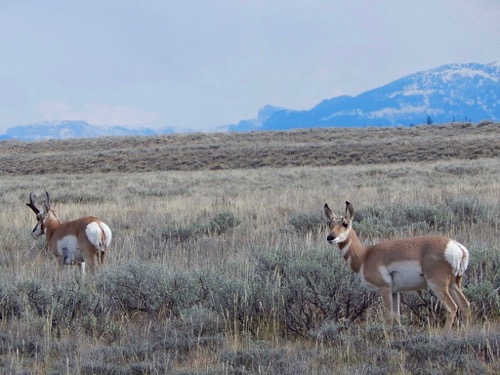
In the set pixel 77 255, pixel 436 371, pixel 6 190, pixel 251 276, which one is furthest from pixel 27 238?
pixel 6 190

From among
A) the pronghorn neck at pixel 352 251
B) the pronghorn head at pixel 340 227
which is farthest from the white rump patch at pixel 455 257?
the pronghorn head at pixel 340 227

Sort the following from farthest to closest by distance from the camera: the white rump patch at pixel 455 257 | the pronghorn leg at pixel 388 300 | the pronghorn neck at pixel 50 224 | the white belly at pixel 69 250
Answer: the pronghorn neck at pixel 50 224 → the white belly at pixel 69 250 → the pronghorn leg at pixel 388 300 → the white rump patch at pixel 455 257

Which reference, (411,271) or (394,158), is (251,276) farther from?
(394,158)

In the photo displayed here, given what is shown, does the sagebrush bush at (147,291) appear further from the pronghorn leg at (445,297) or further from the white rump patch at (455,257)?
the white rump patch at (455,257)

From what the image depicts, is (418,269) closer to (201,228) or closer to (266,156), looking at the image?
(201,228)

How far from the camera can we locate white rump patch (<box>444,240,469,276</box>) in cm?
516

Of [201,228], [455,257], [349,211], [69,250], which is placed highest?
[349,211]

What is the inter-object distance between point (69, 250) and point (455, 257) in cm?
513

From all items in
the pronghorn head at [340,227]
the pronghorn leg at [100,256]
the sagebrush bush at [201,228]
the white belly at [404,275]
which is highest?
the pronghorn head at [340,227]

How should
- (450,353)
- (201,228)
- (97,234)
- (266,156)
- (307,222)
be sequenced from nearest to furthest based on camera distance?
(450,353)
(97,234)
(307,222)
(201,228)
(266,156)

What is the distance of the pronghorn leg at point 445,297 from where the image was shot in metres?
5.18

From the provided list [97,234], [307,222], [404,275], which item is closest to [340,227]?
[404,275]

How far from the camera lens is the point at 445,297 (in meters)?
5.19

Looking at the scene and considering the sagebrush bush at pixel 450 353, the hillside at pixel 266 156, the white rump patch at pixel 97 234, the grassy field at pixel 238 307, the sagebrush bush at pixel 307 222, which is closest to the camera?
the sagebrush bush at pixel 450 353
